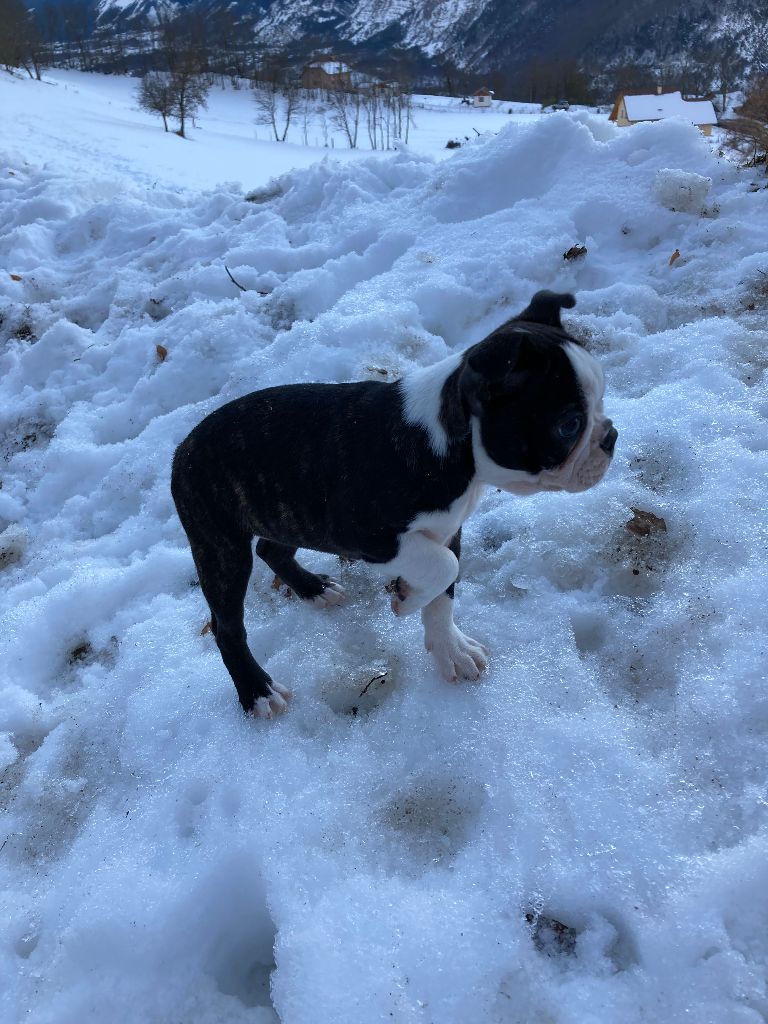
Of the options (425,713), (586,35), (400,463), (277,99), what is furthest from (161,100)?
Answer: (586,35)

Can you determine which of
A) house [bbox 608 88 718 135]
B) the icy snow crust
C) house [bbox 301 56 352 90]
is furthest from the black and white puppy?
house [bbox 301 56 352 90]

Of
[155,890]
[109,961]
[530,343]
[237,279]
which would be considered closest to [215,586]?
[155,890]

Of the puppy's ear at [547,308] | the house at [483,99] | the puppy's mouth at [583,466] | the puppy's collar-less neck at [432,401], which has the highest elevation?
the house at [483,99]

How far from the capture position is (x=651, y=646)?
2.78m

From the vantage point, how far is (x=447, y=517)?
96.0 inches

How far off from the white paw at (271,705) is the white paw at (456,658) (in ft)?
2.45

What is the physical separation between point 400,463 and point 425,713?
1157mm

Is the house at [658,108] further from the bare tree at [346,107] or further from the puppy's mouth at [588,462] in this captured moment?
the puppy's mouth at [588,462]

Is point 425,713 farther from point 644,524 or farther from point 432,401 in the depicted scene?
point 644,524

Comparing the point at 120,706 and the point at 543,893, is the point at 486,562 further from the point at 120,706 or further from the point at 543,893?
the point at 120,706

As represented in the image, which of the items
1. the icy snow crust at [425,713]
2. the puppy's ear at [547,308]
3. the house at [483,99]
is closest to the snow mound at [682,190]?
the icy snow crust at [425,713]

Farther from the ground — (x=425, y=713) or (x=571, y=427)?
(x=571, y=427)

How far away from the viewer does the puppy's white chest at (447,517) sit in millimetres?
2412

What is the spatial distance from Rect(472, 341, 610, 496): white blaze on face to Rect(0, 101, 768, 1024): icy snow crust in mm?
940
